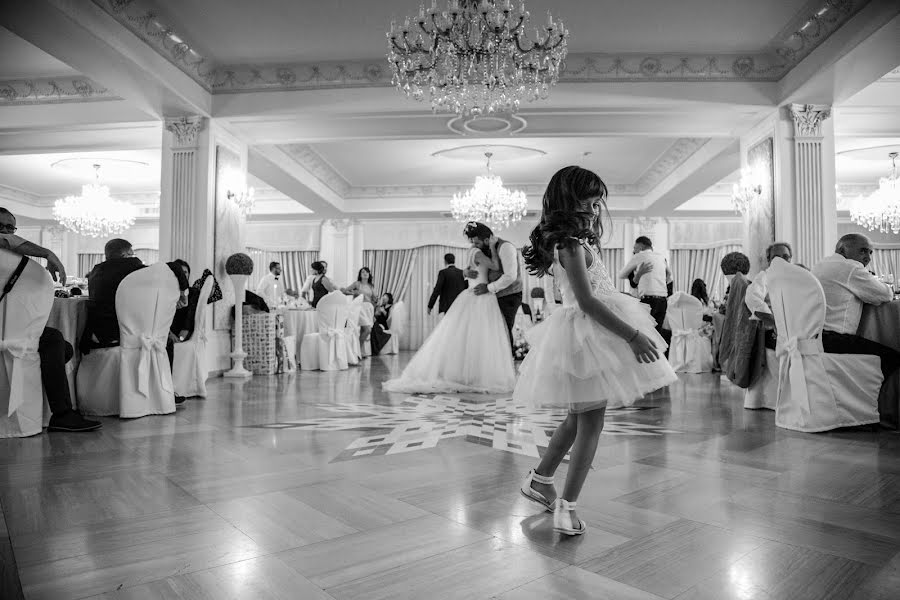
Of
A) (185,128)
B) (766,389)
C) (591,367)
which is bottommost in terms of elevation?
(766,389)

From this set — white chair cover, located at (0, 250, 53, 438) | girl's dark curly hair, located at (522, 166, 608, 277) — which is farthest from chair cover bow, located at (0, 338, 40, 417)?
girl's dark curly hair, located at (522, 166, 608, 277)

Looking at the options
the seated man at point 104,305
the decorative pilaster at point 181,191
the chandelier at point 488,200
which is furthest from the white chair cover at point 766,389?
the chandelier at point 488,200

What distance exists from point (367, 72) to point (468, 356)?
330 centimetres

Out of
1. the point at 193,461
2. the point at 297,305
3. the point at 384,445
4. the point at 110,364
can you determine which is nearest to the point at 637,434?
the point at 384,445

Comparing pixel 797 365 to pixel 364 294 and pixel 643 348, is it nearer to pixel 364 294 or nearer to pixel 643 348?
pixel 643 348

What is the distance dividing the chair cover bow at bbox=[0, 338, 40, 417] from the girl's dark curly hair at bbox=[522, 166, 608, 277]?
2.83 meters

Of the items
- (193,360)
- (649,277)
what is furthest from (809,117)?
(193,360)

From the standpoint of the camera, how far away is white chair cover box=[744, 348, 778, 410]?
406 cm

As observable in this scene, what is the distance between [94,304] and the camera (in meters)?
3.92

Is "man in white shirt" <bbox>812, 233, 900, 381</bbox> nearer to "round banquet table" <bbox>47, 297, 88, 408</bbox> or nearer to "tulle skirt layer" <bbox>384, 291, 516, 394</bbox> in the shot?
"tulle skirt layer" <bbox>384, 291, 516, 394</bbox>

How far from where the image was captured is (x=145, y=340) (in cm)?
378

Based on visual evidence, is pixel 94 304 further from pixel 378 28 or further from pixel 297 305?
pixel 297 305

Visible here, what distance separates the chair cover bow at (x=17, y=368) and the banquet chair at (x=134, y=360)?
2.07ft

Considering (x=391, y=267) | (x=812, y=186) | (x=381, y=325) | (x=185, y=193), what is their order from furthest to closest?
(x=391, y=267) → (x=381, y=325) → (x=185, y=193) → (x=812, y=186)
